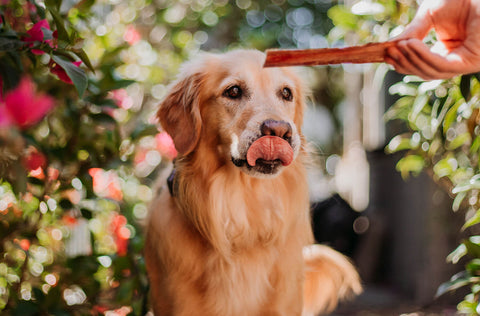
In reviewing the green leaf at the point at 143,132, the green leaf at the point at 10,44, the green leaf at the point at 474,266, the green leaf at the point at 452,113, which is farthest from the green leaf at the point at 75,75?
the green leaf at the point at 474,266

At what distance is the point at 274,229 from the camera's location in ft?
7.37

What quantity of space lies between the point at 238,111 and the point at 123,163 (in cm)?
61

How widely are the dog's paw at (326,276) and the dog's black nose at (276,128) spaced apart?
1.03 meters

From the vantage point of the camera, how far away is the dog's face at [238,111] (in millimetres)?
1933

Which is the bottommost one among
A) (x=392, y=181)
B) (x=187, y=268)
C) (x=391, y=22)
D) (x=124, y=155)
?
(x=392, y=181)

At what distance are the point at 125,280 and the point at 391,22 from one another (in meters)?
1.93

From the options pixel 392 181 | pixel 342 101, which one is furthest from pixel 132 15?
pixel 342 101

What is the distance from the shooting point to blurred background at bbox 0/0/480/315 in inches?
67.1

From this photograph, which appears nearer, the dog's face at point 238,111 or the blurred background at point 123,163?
the blurred background at point 123,163

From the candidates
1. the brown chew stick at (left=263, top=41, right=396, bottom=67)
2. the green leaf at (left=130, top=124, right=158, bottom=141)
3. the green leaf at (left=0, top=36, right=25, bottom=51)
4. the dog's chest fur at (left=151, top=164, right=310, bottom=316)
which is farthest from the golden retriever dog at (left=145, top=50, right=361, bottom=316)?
the green leaf at (left=0, top=36, right=25, bottom=51)

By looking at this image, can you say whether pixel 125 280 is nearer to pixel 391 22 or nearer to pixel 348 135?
pixel 391 22

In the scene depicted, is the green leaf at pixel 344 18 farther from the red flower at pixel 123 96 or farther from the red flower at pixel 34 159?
the red flower at pixel 34 159

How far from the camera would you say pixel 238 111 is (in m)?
2.11

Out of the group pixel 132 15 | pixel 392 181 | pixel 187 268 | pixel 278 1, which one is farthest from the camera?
pixel 278 1
